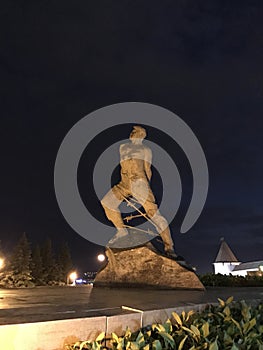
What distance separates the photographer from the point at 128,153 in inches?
289

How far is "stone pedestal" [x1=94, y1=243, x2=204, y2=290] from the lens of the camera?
6.16 metres

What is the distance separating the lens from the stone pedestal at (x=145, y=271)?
6164 millimetres

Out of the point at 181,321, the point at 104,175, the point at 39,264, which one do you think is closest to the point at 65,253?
the point at 39,264

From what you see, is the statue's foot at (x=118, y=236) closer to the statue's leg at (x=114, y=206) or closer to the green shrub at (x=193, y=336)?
the statue's leg at (x=114, y=206)

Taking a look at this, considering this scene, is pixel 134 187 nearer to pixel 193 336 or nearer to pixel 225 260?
pixel 193 336

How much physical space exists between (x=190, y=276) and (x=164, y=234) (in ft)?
3.56

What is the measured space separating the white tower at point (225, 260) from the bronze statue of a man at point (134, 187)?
33003 millimetres

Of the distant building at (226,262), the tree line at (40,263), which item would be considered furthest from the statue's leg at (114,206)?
the distant building at (226,262)

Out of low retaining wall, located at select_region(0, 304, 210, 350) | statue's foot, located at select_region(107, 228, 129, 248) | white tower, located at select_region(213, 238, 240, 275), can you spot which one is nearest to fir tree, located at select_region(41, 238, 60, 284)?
white tower, located at select_region(213, 238, 240, 275)

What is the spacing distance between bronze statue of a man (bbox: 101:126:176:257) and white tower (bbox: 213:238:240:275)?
33003mm

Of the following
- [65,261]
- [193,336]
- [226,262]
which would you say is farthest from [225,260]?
[193,336]

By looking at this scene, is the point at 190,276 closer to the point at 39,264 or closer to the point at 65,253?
the point at 39,264

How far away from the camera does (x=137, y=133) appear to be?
24.7ft

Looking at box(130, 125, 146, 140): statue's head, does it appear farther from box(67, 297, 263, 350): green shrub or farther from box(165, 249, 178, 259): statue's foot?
box(67, 297, 263, 350): green shrub
